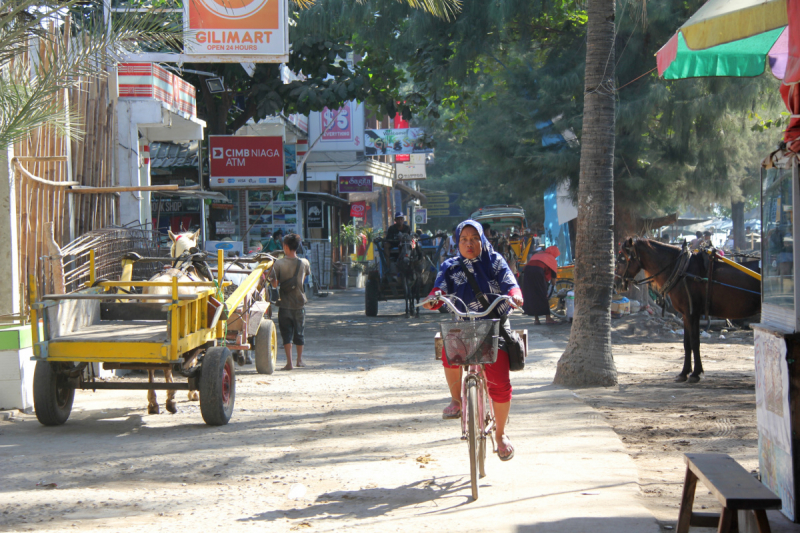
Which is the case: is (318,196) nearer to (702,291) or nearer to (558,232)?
(558,232)

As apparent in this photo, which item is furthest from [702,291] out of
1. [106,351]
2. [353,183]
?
[353,183]

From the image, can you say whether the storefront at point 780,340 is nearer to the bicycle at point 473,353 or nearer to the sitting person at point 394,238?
the bicycle at point 473,353

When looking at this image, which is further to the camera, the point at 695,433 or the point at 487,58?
the point at 487,58

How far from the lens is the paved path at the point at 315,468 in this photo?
4727 millimetres

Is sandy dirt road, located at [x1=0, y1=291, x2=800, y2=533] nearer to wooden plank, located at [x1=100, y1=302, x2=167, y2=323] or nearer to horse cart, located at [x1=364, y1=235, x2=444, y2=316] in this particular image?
wooden plank, located at [x1=100, y1=302, x2=167, y2=323]

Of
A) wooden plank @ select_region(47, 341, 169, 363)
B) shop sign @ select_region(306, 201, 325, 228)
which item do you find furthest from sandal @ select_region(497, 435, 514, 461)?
shop sign @ select_region(306, 201, 325, 228)

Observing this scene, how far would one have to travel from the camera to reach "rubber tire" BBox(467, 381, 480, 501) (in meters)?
5.00

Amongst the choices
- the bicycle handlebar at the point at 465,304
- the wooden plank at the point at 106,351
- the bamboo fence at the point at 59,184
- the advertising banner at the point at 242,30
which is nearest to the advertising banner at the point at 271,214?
the bamboo fence at the point at 59,184

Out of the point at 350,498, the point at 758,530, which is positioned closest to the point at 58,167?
the point at 350,498

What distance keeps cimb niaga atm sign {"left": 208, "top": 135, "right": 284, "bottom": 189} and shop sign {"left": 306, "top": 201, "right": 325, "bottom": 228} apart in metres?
10.0

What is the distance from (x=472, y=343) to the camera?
5082 mm

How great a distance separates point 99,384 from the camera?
7.08 meters

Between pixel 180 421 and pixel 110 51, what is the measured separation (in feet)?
11.8

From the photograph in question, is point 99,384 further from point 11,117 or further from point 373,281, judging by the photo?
point 373,281
